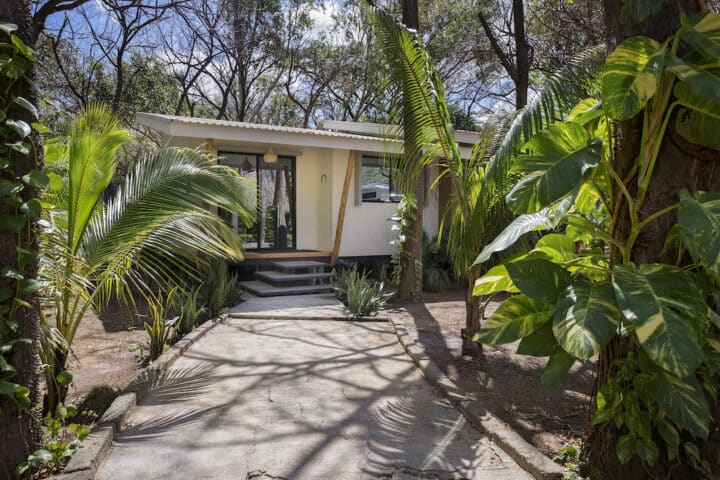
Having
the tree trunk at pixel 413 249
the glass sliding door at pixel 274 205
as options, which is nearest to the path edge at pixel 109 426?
the tree trunk at pixel 413 249

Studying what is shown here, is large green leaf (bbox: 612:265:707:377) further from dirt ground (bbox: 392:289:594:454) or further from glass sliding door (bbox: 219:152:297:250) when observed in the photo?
glass sliding door (bbox: 219:152:297:250)

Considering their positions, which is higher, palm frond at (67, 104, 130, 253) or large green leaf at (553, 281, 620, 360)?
palm frond at (67, 104, 130, 253)

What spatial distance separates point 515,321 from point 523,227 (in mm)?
516

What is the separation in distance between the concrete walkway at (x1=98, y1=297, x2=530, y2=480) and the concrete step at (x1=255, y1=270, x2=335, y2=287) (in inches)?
157

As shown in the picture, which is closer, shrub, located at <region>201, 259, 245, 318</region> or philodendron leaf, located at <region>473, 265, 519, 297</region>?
philodendron leaf, located at <region>473, 265, 519, 297</region>

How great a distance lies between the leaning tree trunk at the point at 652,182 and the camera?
2.33 meters

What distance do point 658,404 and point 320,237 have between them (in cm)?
971

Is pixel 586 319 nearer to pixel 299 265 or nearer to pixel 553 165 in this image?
pixel 553 165

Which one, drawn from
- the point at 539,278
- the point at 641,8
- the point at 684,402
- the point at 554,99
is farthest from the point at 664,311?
the point at 554,99

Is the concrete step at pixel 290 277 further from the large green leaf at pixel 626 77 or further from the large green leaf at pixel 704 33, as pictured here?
the large green leaf at pixel 704 33

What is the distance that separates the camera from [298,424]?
11.3 ft

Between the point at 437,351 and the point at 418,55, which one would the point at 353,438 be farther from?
the point at 418,55

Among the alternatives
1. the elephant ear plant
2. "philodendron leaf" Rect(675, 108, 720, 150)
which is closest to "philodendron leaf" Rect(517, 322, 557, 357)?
the elephant ear plant

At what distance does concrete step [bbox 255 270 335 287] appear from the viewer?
9.44 meters
